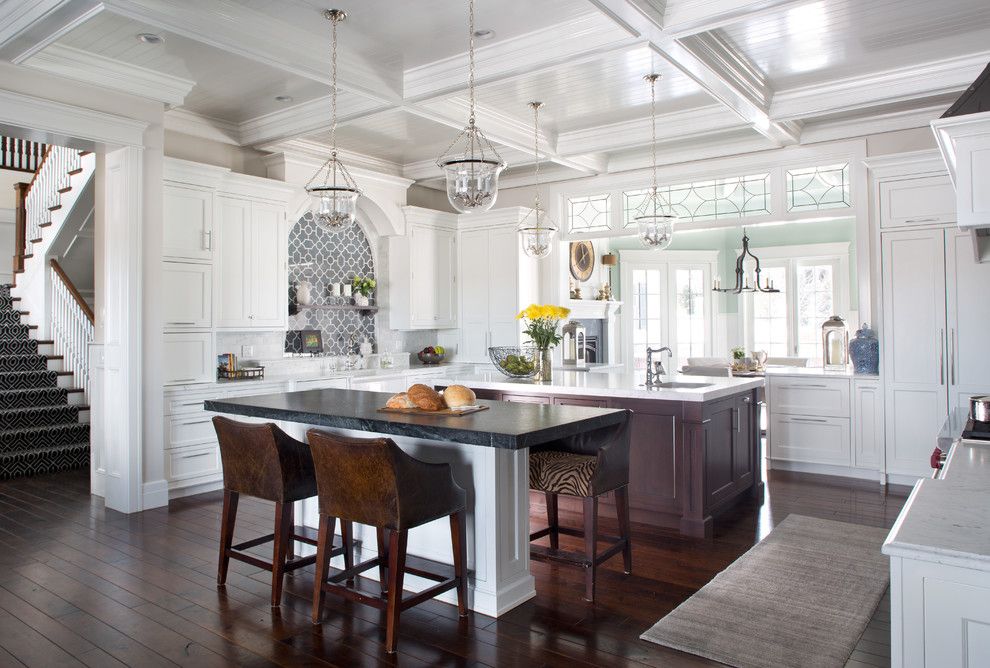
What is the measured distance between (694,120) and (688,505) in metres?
3.29

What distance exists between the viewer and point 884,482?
562 centimetres

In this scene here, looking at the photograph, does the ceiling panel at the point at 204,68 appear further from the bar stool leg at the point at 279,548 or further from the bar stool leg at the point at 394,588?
the bar stool leg at the point at 394,588

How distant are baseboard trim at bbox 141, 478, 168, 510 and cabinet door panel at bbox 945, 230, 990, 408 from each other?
5.72 meters

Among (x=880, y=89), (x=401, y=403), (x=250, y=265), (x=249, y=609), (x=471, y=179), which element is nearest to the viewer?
(x=249, y=609)

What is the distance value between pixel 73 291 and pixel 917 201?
7492mm

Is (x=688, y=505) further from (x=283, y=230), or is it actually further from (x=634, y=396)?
(x=283, y=230)

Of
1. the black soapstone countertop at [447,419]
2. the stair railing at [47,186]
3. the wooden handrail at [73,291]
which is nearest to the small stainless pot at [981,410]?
the black soapstone countertop at [447,419]

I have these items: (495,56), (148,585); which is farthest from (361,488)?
(495,56)

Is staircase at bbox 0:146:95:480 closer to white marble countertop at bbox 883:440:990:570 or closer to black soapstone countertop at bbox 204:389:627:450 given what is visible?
black soapstone countertop at bbox 204:389:627:450

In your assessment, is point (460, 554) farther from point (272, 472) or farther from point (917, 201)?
point (917, 201)

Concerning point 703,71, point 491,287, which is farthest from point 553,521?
point 491,287

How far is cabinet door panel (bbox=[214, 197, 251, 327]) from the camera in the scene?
592 cm

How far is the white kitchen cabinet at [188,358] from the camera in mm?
5438

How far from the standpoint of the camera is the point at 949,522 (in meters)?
1.70
